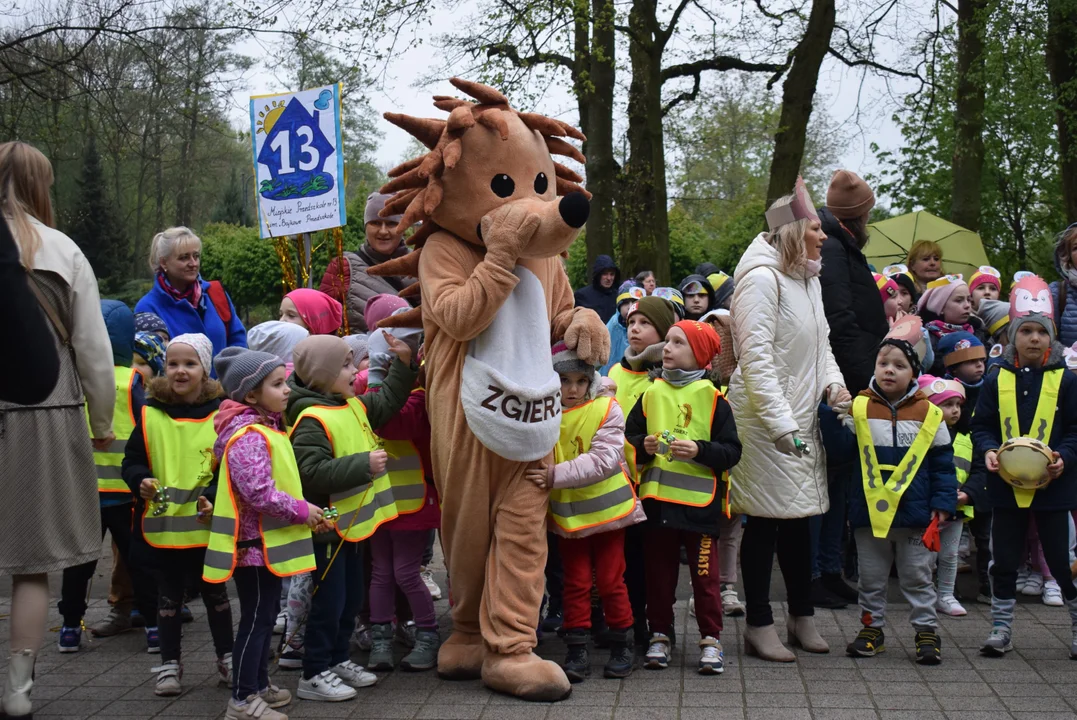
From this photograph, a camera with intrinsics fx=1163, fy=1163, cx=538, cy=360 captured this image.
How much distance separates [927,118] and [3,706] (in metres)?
15.0

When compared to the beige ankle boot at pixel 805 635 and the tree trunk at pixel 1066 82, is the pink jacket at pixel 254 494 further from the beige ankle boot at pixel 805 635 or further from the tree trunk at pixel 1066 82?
the tree trunk at pixel 1066 82

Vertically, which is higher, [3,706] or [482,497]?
[482,497]

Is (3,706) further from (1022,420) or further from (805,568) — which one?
(1022,420)

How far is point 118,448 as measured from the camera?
5922 millimetres

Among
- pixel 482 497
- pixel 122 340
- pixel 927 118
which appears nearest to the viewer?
pixel 482 497

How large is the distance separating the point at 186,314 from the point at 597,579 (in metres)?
2.98

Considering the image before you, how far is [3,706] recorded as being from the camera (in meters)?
4.40

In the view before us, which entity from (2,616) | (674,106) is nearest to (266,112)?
(2,616)

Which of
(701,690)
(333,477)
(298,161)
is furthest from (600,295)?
(333,477)

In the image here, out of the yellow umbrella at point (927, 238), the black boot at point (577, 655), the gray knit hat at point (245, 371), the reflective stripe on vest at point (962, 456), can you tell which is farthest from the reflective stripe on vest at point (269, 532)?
the yellow umbrella at point (927, 238)

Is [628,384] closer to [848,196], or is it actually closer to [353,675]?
[848,196]

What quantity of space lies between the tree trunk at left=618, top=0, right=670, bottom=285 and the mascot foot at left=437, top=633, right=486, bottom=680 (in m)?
9.27

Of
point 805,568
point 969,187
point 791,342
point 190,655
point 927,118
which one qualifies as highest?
point 927,118

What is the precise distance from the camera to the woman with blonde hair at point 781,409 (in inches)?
213
